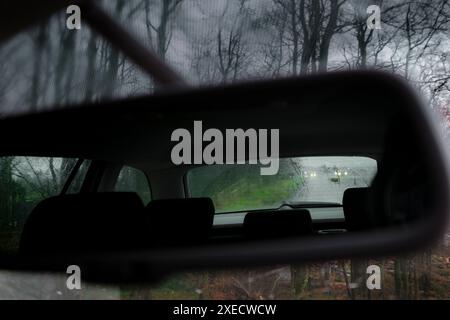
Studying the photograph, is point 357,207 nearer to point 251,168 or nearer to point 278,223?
point 278,223

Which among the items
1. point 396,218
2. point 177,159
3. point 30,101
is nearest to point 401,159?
point 396,218

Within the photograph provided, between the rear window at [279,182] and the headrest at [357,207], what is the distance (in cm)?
3

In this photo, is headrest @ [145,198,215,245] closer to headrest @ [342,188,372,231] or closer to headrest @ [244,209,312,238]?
headrest @ [244,209,312,238]

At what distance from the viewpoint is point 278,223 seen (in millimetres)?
1965

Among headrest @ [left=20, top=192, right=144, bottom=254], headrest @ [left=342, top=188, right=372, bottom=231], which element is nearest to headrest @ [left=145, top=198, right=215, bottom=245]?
headrest @ [left=20, top=192, right=144, bottom=254]

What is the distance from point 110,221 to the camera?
174cm

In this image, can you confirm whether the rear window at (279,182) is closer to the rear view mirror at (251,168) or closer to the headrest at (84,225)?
the rear view mirror at (251,168)

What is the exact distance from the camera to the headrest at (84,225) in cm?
169

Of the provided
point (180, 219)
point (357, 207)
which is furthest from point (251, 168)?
point (357, 207)

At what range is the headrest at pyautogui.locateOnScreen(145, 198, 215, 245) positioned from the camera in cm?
197

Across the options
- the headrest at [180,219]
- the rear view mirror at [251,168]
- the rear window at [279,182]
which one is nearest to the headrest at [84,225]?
the rear view mirror at [251,168]

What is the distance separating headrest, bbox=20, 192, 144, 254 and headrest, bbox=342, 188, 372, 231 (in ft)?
2.86

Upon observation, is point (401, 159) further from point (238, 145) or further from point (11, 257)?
point (11, 257)

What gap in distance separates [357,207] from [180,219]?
0.74 meters
